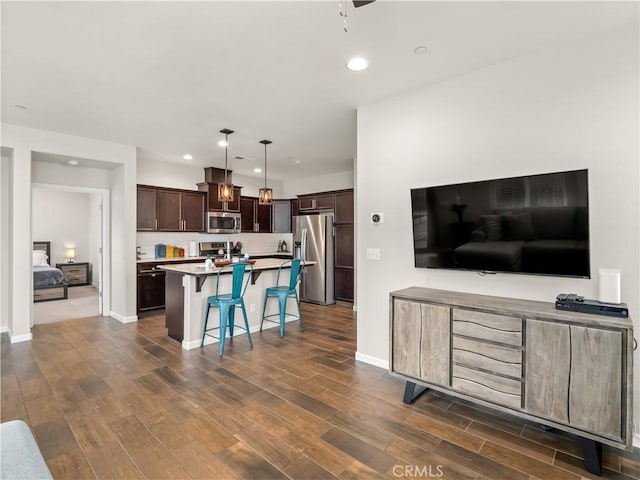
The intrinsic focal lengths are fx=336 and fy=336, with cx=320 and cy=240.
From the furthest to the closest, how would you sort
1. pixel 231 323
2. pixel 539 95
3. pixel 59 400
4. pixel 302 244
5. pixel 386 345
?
1. pixel 302 244
2. pixel 231 323
3. pixel 386 345
4. pixel 59 400
5. pixel 539 95

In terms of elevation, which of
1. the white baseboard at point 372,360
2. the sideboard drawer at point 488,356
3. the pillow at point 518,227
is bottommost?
the white baseboard at point 372,360

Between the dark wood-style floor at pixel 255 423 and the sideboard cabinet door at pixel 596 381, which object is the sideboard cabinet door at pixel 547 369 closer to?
the sideboard cabinet door at pixel 596 381

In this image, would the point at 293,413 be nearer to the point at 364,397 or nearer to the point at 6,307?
the point at 364,397

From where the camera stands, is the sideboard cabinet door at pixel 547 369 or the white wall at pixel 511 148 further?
the white wall at pixel 511 148

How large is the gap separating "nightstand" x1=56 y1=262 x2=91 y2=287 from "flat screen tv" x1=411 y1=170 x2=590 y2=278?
9073 mm

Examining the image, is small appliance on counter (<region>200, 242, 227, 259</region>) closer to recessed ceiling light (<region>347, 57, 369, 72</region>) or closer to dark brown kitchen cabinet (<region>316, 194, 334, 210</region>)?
dark brown kitchen cabinet (<region>316, 194, 334, 210</region>)

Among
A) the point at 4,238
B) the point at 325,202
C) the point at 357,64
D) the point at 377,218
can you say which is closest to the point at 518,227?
the point at 377,218

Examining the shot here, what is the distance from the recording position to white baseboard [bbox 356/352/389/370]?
11.4ft

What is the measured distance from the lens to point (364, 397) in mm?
2861

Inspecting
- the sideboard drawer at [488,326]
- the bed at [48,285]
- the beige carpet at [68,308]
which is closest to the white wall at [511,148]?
the sideboard drawer at [488,326]

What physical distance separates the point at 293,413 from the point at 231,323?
2.05m

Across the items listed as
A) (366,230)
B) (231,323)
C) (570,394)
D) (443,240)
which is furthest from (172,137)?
(570,394)

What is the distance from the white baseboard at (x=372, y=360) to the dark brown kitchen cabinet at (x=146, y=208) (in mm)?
4561

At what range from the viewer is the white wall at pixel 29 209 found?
4270mm
